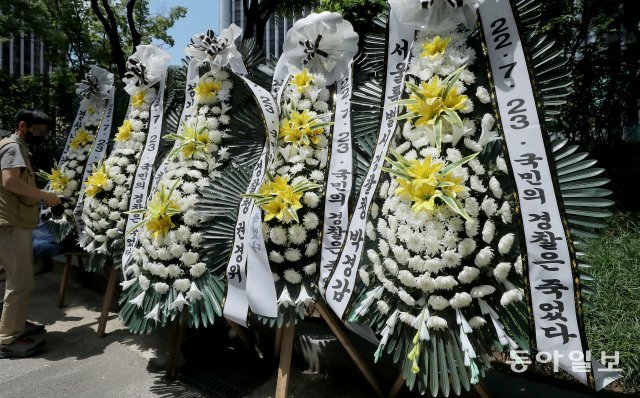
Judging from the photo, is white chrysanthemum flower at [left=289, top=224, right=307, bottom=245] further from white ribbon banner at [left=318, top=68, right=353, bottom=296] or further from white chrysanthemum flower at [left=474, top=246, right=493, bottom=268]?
white chrysanthemum flower at [left=474, top=246, right=493, bottom=268]

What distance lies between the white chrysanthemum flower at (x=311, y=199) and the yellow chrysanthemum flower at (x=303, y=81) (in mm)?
687

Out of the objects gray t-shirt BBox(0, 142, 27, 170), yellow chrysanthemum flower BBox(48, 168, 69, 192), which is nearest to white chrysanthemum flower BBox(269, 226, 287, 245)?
gray t-shirt BBox(0, 142, 27, 170)

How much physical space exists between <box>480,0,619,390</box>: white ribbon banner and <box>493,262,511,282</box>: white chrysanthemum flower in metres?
0.09

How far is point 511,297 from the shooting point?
1781 millimetres

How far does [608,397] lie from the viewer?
85.4 inches

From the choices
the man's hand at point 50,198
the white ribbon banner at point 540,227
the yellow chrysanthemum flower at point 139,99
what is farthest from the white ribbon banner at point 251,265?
the man's hand at point 50,198

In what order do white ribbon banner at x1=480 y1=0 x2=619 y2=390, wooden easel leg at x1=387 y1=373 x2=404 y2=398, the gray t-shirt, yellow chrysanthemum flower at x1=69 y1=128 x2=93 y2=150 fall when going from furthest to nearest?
yellow chrysanthemum flower at x1=69 y1=128 x2=93 y2=150, the gray t-shirt, wooden easel leg at x1=387 y1=373 x2=404 y2=398, white ribbon banner at x1=480 y1=0 x2=619 y2=390

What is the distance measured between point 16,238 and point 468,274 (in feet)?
11.5

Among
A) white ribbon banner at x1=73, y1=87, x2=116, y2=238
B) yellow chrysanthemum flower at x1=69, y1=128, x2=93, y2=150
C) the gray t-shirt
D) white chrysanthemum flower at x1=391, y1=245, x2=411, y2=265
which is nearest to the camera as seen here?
white chrysanthemum flower at x1=391, y1=245, x2=411, y2=265

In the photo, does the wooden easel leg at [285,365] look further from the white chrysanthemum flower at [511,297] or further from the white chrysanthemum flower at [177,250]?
the white chrysanthemum flower at [511,297]

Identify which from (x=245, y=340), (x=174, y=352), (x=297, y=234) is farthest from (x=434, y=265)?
(x=174, y=352)

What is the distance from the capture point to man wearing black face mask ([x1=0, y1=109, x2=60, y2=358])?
3420 millimetres

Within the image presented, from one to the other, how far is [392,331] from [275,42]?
42.2 meters

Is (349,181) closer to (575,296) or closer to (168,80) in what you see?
(575,296)
